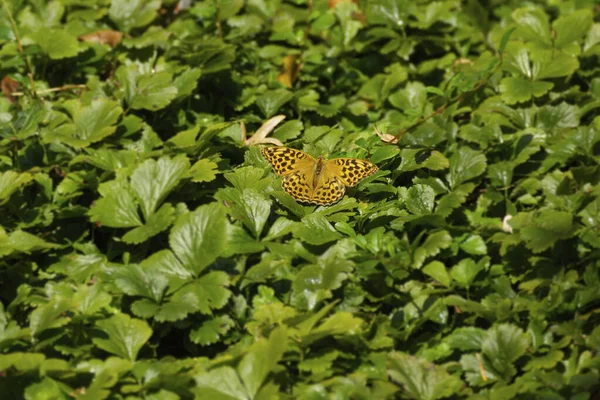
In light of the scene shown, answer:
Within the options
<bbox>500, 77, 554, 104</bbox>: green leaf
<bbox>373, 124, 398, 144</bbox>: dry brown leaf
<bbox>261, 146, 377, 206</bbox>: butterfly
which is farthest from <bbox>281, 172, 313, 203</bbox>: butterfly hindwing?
<bbox>500, 77, 554, 104</bbox>: green leaf

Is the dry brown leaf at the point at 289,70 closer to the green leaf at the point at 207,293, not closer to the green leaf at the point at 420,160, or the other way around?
the green leaf at the point at 420,160

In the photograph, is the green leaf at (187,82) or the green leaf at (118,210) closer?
the green leaf at (118,210)

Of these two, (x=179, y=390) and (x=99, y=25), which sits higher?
(x=99, y=25)

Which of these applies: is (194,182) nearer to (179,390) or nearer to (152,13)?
(179,390)

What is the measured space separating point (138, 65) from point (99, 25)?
59 centimetres

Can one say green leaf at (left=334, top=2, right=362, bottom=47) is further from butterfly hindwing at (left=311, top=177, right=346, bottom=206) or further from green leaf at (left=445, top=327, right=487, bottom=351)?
green leaf at (left=445, top=327, right=487, bottom=351)

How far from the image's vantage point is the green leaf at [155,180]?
2.71 meters

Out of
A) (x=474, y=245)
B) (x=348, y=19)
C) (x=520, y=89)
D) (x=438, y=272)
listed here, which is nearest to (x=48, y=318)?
(x=438, y=272)

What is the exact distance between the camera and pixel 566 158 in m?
3.17

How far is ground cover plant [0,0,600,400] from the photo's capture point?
227 cm

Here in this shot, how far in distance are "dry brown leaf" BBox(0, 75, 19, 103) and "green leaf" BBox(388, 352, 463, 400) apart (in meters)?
2.44

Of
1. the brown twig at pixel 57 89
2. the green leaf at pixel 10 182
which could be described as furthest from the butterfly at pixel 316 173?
the brown twig at pixel 57 89

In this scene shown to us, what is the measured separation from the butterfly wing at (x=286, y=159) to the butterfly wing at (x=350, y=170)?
79mm

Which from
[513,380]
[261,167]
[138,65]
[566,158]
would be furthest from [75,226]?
[566,158]
